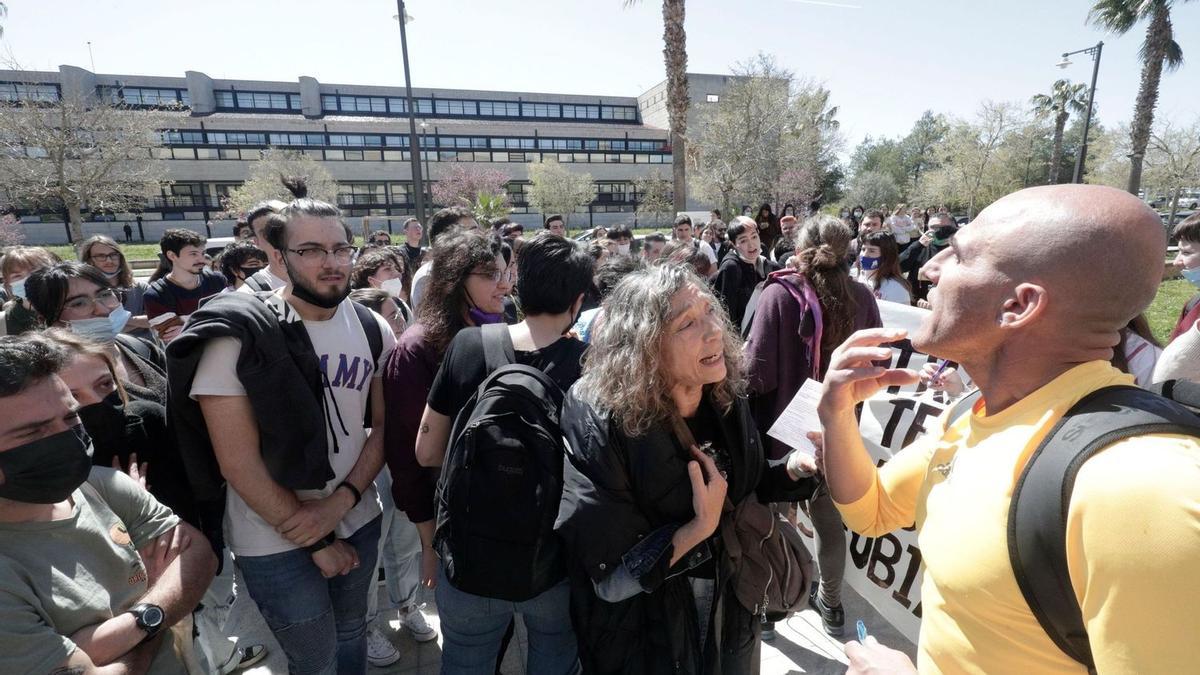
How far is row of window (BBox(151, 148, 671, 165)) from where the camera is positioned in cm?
4184

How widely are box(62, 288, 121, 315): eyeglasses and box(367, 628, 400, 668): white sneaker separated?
7.49 ft

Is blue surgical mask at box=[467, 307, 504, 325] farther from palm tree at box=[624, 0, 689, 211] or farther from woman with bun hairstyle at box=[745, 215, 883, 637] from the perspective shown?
palm tree at box=[624, 0, 689, 211]

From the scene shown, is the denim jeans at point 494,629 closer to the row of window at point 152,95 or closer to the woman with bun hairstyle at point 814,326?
the woman with bun hairstyle at point 814,326

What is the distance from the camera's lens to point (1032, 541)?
2.88 ft

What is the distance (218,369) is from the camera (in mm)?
1883

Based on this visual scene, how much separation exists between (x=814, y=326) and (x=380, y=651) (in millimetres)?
2983

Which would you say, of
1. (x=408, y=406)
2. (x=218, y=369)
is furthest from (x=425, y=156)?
(x=218, y=369)

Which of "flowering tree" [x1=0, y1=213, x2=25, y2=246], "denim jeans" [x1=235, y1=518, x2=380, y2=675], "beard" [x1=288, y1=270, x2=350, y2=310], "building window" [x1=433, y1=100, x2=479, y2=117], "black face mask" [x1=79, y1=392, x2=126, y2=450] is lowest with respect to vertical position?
"denim jeans" [x1=235, y1=518, x2=380, y2=675]

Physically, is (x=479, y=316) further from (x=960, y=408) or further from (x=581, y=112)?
(x=581, y=112)

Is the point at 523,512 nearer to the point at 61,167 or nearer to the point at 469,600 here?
the point at 469,600

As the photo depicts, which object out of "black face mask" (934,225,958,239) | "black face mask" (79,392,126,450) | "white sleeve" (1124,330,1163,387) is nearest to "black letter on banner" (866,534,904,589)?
"white sleeve" (1124,330,1163,387)

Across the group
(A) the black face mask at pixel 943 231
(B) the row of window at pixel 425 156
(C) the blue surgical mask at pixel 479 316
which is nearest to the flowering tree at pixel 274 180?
(B) the row of window at pixel 425 156

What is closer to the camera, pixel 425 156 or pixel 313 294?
pixel 313 294

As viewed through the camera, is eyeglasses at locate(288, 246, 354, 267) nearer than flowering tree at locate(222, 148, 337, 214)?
Yes
